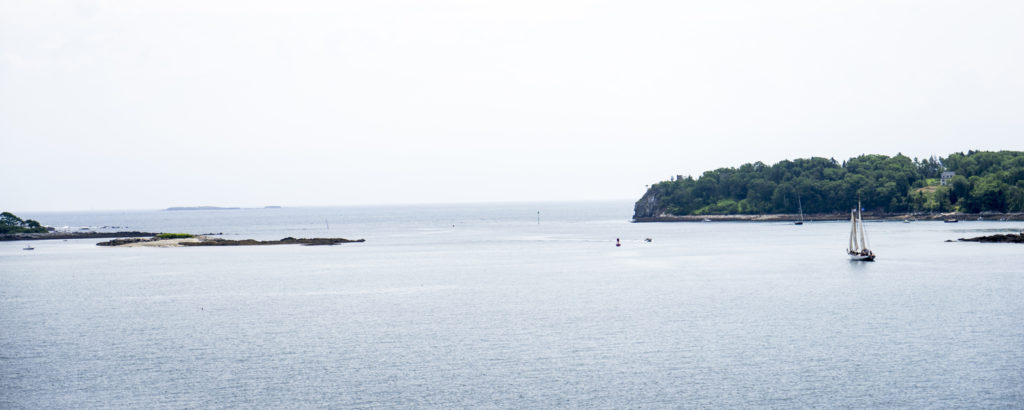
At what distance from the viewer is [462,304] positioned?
3248 inches

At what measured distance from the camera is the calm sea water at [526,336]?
47.0m

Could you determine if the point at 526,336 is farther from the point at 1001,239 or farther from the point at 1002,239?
the point at 1001,239

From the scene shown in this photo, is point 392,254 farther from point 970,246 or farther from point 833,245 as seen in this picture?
point 970,246

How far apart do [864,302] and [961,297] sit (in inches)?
390

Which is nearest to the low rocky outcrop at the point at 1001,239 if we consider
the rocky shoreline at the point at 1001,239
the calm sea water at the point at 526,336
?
the rocky shoreline at the point at 1001,239

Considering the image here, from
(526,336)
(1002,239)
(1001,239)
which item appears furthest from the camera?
(1001,239)

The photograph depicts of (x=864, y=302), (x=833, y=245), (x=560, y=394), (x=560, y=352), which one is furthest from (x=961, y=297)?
(x=833, y=245)

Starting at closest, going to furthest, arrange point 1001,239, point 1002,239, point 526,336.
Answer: point 526,336
point 1002,239
point 1001,239

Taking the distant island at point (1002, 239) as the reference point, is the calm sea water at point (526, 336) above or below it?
below

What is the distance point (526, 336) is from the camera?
209ft

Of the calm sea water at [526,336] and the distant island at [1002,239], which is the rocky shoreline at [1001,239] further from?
the calm sea water at [526,336]

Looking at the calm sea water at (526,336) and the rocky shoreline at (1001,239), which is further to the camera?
the rocky shoreline at (1001,239)

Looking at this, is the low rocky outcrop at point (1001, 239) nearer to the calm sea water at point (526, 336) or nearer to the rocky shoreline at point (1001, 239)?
the rocky shoreline at point (1001, 239)

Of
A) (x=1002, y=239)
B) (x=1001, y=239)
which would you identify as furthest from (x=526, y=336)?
(x=1001, y=239)
